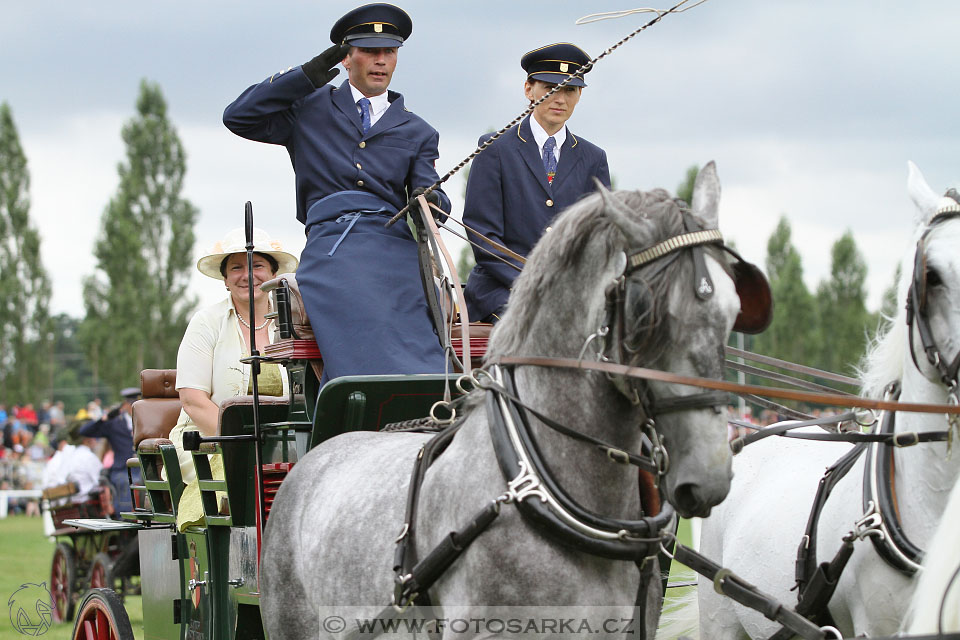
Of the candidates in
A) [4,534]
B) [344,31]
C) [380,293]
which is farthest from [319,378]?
[4,534]

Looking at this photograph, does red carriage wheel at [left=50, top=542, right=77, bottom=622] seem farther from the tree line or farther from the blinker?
the tree line

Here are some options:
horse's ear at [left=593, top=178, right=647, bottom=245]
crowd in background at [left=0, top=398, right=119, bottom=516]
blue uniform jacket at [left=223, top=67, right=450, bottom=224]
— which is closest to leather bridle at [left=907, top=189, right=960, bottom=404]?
horse's ear at [left=593, top=178, right=647, bottom=245]

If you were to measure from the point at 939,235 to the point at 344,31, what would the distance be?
2.51 meters

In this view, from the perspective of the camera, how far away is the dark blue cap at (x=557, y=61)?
204 inches

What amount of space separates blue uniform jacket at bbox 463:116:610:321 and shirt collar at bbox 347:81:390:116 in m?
0.47

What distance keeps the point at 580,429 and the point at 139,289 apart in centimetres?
4074

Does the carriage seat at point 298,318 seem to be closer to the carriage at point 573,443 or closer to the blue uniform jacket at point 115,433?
the carriage at point 573,443

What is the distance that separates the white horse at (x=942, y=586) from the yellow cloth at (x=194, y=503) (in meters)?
3.73

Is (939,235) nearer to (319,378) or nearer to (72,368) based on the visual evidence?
(319,378)

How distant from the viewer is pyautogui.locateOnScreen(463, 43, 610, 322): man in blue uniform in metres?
4.92

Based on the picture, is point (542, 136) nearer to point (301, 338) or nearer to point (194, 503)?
point (301, 338)

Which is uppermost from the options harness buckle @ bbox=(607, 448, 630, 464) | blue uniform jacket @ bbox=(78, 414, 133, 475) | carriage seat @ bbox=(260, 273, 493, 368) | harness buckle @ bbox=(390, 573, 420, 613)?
carriage seat @ bbox=(260, 273, 493, 368)

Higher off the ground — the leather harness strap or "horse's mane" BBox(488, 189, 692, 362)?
"horse's mane" BBox(488, 189, 692, 362)

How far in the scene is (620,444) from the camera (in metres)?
3.02
